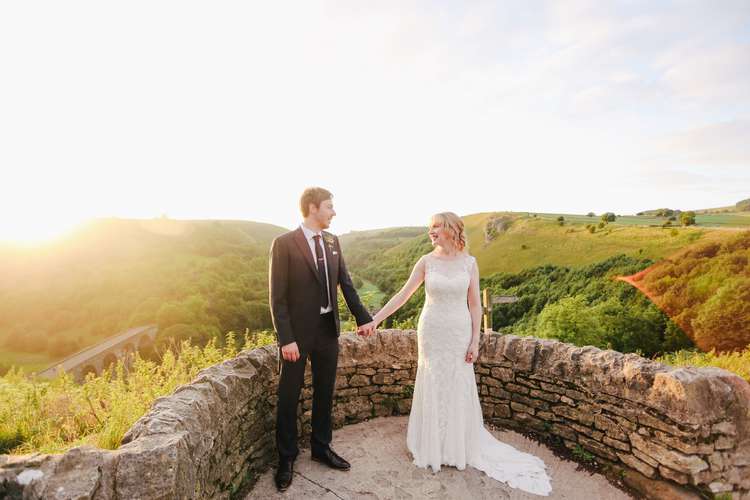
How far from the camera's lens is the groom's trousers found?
339 cm

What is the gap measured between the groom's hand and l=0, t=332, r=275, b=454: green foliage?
57.8 inches

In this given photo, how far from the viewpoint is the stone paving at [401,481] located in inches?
131

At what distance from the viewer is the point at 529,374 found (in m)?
4.25

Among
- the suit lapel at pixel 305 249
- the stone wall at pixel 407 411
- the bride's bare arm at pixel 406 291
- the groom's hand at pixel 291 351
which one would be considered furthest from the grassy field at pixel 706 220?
the groom's hand at pixel 291 351

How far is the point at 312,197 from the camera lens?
342 cm

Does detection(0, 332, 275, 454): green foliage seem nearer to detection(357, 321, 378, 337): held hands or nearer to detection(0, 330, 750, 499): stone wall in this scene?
detection(0, 330, 750, 499): stone wall

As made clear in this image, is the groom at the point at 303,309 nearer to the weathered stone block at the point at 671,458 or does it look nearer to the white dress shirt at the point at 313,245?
the white dress shirt at the point at 313,245

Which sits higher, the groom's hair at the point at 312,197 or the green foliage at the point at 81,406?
the groom's hair at the point at 312,197

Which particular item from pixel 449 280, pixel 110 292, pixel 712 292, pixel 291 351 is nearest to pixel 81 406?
pixel 291 351

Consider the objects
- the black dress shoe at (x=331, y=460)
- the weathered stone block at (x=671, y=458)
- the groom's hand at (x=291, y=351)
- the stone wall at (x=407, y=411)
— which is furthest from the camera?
the black dress shoe at (x=331, y=460)

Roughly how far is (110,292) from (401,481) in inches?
1637

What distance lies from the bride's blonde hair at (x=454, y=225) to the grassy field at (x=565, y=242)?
1432 cm

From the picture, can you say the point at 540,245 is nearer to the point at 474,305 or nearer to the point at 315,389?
the point at 474,305

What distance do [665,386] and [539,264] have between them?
39.9 meters
